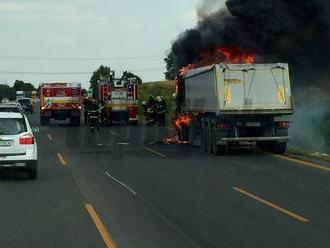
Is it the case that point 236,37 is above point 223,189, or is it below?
above

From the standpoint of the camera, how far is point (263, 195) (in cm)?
1163

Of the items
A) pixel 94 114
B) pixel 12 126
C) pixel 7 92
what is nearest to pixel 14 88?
pixel 7 92

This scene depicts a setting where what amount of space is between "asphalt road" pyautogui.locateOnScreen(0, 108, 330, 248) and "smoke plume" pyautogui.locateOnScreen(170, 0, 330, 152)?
39.0ft

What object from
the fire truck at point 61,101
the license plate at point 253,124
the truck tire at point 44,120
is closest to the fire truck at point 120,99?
the fire truck at point 61,101

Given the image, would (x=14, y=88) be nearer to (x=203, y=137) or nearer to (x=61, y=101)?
(x=61, y=101)

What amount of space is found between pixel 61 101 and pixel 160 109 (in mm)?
7972

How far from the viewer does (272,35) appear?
30.1 m

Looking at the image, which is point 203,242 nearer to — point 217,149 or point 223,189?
point 223,189

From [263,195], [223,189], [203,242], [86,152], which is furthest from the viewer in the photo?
[86,152]

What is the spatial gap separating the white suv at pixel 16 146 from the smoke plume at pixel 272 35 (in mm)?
15495

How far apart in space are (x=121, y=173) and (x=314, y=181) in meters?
4.47

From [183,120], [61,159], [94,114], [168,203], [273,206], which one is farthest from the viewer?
[94,114]

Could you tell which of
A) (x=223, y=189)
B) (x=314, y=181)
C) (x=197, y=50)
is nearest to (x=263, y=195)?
(x=223, y=189)

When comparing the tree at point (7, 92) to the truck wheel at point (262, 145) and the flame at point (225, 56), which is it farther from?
the truck wheel at point (262, 145)
